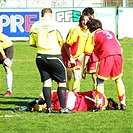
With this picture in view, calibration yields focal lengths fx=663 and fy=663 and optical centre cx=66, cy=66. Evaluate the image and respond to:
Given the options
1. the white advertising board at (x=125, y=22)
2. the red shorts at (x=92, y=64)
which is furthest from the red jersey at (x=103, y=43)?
the white advertising board at (x=125, y=22)

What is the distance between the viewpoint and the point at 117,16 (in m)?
30.2

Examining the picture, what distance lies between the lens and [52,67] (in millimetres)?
11414

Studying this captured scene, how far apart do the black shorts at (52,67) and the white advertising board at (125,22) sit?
1889cm

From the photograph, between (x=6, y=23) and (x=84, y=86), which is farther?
(x=6, y=23)

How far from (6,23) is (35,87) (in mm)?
14071

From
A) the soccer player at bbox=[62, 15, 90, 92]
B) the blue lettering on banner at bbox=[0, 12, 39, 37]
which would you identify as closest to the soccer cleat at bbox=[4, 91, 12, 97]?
the soccer player at bbox=[62, 15, 90, 92]

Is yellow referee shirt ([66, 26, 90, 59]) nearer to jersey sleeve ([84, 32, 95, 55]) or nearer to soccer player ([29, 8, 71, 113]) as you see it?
jersey sleeve ([84, 32, 95, 55])

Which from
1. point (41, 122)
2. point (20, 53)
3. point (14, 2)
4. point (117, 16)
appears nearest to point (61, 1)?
point (14, 2)

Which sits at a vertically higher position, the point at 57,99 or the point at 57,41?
the point at 57,41

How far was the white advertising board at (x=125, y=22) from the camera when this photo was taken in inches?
1190

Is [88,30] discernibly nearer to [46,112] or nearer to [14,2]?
[46,112]

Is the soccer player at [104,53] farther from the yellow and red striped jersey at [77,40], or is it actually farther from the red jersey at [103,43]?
the yellow and red striped jersey at [77,40]

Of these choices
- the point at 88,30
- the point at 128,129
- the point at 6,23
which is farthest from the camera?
the point at 6,23

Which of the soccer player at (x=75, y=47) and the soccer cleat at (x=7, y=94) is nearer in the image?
the soccer player at (x=75, y=47)
